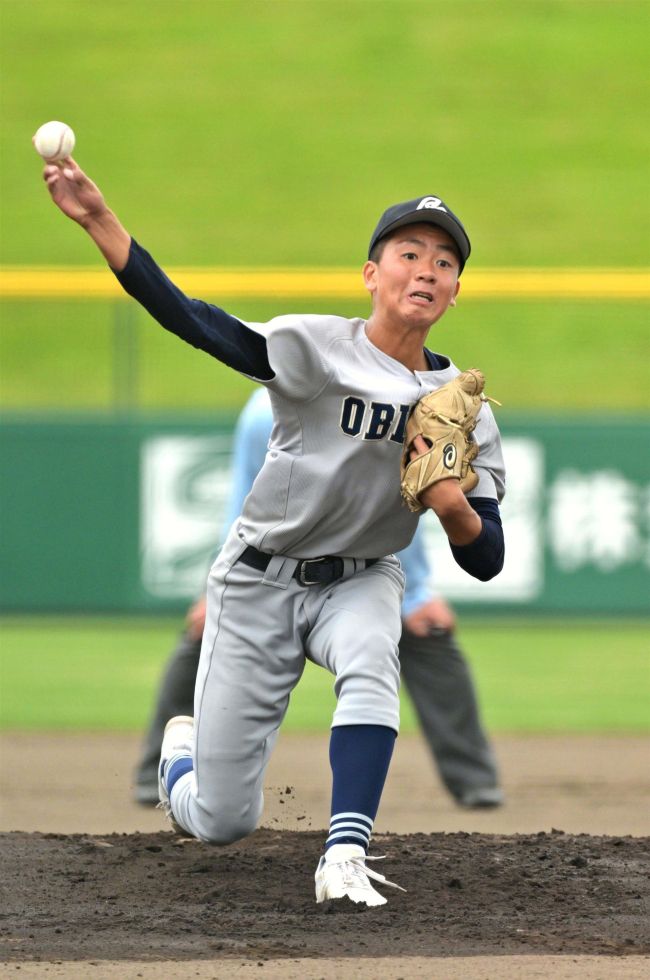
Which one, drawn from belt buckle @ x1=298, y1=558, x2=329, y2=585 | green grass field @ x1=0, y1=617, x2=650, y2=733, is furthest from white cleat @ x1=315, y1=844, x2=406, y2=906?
green grass field @ x1=0, y1=617, x2=650, y2=733

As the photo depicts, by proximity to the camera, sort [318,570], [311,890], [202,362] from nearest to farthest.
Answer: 1. [318,570]
2. [311,890]
3. [202,362]

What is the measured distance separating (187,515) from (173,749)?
5174 mm

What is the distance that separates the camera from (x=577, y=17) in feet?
56.2

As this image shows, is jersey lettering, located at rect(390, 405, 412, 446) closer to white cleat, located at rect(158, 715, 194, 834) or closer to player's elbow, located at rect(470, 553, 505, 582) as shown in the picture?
player's elbow, located at rect(470, 553, 505, 582)

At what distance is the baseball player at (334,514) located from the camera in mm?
3781

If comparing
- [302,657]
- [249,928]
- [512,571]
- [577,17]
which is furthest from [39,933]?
[577,17]

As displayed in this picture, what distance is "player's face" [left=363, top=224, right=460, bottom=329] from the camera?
12.9 ft

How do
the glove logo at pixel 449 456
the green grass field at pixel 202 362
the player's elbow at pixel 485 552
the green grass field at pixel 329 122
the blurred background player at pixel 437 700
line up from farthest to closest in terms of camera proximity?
the green grass field at pixel 329 122
the green grass field at pixel 202 362
the blurred background player at pixel 437 700
the player's elbow at pixel 485 552
the glove logo at pixel 449 456

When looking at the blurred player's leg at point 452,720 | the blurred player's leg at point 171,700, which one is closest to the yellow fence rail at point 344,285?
the blurred player's leg at point 452,720

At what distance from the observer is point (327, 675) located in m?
8.96

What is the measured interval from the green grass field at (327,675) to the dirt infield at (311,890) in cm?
139

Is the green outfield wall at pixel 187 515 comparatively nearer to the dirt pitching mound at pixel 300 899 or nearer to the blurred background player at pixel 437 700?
the blurred background player at pixel 437 700

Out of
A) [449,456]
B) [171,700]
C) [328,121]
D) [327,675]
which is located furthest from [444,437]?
[328,121]

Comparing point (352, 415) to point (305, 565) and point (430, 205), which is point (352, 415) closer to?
point (305, 565)
